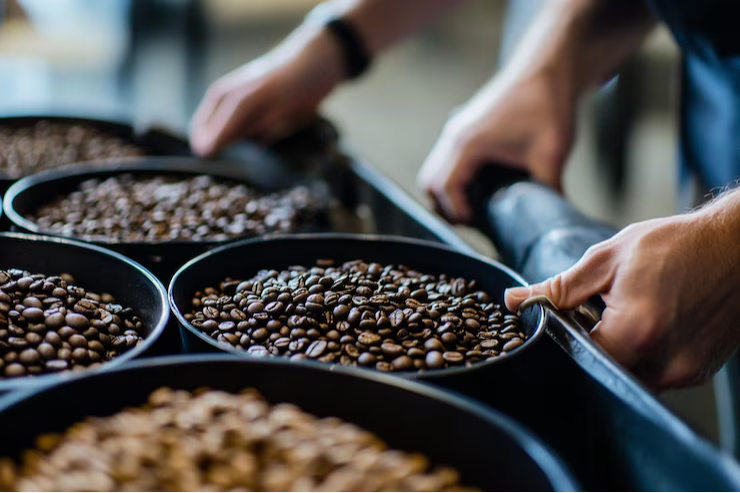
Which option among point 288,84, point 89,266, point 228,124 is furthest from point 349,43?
point 89,266

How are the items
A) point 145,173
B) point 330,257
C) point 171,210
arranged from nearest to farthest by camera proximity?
point 330,257 → point 171,210 → point 145,173

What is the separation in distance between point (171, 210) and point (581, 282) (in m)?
0.77

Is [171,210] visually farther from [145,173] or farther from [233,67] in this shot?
[233,67]

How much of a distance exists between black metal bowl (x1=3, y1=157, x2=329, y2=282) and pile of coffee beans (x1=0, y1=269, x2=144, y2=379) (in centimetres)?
11

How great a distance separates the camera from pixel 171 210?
1.45 meters

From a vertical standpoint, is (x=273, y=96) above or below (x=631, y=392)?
above

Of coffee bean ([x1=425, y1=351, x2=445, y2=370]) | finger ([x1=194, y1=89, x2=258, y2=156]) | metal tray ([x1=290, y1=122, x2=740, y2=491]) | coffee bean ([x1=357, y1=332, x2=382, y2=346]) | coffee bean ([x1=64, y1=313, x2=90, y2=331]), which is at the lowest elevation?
metal tray ([x1=290, y1=122, x2=740, y2=491])

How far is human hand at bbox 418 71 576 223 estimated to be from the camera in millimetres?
1578

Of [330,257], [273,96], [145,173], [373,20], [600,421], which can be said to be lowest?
[600,421]

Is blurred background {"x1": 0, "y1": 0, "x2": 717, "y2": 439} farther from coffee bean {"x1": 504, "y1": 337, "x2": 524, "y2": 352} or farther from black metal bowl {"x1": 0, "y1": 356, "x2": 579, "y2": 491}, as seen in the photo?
black metal bowl {"x1": 0, "y1": 356, "x2": 579, "y2": 491}

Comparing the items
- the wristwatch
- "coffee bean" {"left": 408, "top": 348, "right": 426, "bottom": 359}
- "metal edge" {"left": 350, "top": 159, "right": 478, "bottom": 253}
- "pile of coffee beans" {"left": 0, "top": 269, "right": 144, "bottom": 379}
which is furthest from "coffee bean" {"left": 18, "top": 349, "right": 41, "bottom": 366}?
the wristwatch

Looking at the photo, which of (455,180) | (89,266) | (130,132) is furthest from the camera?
(130,132)

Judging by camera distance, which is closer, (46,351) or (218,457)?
(218,457)

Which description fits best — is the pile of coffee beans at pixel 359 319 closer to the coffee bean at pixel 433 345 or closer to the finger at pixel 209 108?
the coffee bean at pixel 433 345
